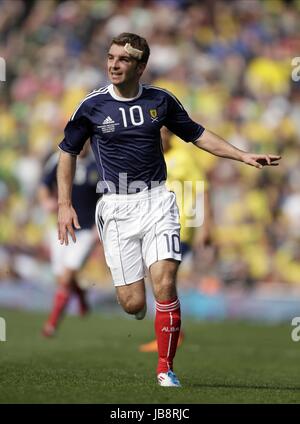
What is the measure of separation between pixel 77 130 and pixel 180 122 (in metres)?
0.88

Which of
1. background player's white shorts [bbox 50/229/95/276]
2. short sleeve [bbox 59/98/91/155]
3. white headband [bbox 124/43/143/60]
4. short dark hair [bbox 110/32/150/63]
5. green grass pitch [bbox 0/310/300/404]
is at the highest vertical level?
short dark hair [bbox 110/32/150/63]

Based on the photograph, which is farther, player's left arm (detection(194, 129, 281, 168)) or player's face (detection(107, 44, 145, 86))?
player's left arm (detection(194, 129, 281, 168))

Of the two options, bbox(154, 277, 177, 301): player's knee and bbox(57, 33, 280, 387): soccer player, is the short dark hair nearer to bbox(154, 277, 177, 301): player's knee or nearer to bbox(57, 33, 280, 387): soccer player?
bbox(57, 33, 280, 387): soccer player

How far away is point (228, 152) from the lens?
8.66 metres

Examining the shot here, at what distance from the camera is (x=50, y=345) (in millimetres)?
13320

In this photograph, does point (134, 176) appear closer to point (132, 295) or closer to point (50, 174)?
point (132, 295)

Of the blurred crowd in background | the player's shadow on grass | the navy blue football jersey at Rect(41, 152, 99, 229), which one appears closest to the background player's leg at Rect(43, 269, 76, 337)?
the navy blue football jersey at Rect(41, 152, 99, 229)

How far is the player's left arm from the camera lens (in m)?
8.43

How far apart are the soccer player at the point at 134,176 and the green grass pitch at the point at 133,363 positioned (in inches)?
27.5

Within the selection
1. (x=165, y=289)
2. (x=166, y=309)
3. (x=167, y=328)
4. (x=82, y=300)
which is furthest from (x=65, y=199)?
(x=82, y=300)

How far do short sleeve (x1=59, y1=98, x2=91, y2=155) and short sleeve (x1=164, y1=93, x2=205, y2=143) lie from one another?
67 cm

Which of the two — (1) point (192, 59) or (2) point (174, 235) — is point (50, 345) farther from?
(1) point (192, 59)

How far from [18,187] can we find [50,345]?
9.01m
